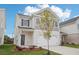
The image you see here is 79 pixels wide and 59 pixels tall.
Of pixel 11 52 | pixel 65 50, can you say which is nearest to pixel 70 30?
pixel 65 50

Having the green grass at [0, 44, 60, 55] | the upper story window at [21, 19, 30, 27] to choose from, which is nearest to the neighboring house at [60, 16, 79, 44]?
the green grass at [0, 44, 60, 55]

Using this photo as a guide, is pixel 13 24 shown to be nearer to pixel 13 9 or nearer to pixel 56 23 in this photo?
pixel 13 9

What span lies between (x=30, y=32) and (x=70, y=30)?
2.13ft

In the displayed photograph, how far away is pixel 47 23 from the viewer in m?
3.83

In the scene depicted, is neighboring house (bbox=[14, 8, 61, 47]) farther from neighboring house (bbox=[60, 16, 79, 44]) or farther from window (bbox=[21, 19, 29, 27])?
neighboring house (bbox=[60, 16, 79, 44])

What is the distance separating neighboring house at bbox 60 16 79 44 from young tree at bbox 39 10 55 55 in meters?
0.19

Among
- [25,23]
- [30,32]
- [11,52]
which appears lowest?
[11,52]

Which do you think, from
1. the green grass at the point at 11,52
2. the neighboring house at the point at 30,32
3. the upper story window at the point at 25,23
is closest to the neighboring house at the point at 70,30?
the neighboring house at the point at 30,32

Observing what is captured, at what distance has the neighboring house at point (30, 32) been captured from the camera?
12.5 feet

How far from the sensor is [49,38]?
3.85 metres

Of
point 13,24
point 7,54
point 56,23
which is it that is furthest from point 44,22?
point 7,54

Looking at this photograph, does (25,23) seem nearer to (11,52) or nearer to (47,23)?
(47,23)

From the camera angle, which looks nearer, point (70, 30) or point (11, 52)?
point (11, 52)
